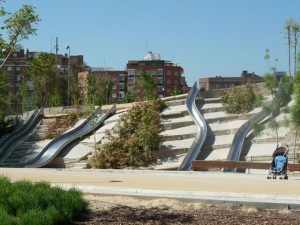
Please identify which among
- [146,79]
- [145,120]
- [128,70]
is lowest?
[145,120]

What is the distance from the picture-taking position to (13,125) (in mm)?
43781

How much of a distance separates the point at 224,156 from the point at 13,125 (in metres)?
21.5

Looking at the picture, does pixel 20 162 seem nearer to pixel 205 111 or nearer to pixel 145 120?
pixel 145 120

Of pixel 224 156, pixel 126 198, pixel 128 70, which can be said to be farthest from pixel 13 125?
pixel 128 70

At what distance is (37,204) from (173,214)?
236cm

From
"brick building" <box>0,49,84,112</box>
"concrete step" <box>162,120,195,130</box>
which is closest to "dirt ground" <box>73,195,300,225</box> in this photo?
"brick building" <box>0,49,84,112</box>

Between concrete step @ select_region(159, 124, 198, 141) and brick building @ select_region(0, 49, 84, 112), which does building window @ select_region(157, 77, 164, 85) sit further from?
concrete step @ select_region(159, 124, 198, 141)

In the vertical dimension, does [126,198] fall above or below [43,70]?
below

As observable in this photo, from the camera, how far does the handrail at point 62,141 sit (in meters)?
31.2

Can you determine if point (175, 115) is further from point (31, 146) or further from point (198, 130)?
point (31, 146)

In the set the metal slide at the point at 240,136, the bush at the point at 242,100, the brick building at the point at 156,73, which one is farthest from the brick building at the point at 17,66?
the brick building at the point at 156,73

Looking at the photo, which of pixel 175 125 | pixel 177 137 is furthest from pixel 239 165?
pixel 175 125

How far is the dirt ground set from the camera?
9.59 metres

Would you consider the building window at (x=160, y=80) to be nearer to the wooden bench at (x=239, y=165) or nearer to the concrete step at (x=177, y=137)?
the concrete step at (x=177, y=137)
